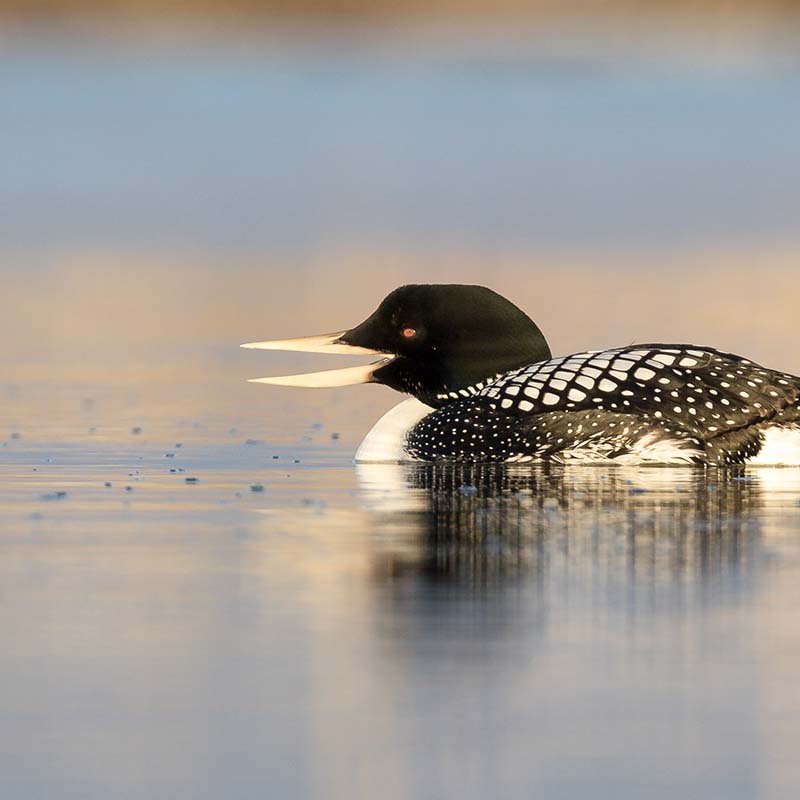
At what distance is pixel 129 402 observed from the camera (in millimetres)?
10430

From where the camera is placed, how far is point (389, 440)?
7797 mm

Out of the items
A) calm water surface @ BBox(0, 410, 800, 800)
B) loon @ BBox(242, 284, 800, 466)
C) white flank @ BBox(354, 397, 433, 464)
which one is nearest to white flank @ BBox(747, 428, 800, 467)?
loon @ BBox(242, 284, 800, 466)

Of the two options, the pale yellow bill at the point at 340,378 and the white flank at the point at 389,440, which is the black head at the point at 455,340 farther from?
the white flank at the point at 389,440

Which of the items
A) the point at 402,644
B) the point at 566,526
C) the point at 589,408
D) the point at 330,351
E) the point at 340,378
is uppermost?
the point at 330,351

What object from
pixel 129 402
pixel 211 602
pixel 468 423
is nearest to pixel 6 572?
pixel 211 602

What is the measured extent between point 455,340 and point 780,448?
1.42 m

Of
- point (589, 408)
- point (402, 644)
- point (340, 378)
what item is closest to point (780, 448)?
point (589, 408)

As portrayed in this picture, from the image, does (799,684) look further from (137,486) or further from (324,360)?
(324,360)

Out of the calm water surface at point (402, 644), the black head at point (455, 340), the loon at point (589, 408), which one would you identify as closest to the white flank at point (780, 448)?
the loon at point (589, 408)

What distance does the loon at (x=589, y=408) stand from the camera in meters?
7.33

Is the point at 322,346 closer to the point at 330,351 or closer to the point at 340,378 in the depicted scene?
the point at 330,351

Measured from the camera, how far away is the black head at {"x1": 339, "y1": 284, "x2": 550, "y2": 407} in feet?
26.6

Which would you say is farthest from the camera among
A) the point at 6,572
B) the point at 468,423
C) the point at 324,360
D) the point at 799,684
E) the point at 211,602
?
the point at 324,360

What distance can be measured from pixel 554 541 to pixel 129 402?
18.0ft
